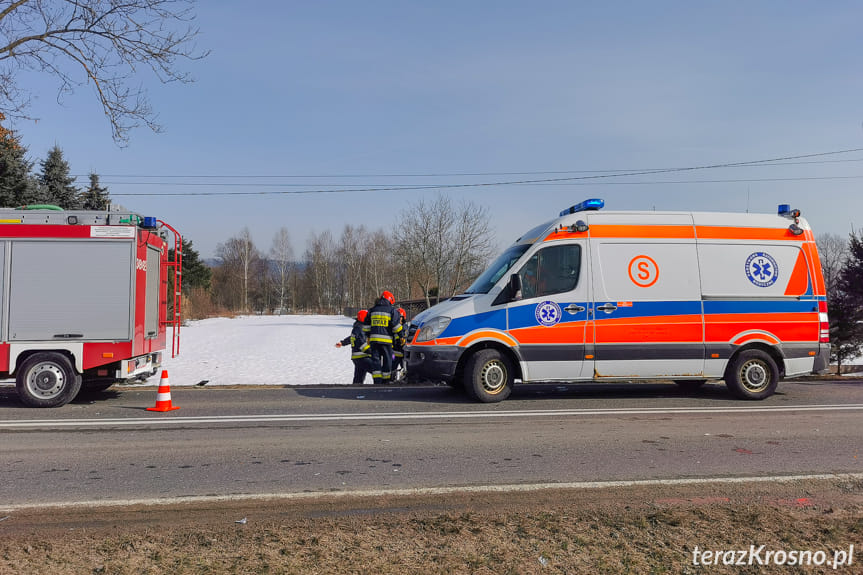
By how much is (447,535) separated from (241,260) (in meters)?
97.5

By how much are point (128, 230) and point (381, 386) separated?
4.95 metres

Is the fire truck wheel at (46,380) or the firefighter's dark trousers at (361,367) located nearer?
the fire truck wheel at (46,380)

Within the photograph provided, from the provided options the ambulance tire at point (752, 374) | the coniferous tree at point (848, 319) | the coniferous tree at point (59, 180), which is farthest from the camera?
the coniferous tree at point (59, 180)

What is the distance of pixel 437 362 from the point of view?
9.48m

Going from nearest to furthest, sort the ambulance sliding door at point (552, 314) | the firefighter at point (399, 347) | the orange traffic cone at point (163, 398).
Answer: the orange traffic cone at point (163, 398), the ambulance sliding door at point (552, 314), the firefighter at point (399, 347)

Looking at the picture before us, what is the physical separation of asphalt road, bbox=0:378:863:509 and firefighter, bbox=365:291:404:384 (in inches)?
67.6

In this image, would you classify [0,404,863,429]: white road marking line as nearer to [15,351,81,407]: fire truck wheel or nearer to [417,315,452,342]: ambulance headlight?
[15,351,81,407]: fire truck wheel

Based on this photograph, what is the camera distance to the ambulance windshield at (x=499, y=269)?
32.2 feet

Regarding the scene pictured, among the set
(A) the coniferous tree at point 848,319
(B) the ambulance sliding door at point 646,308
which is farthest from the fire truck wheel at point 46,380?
(A) the coniferous tree at point 848,319

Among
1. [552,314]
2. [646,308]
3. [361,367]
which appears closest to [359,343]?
[361,367]

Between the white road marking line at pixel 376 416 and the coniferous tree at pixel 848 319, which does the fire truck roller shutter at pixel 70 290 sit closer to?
the white road marking line at pixel 376 416

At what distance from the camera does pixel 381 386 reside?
1170cm

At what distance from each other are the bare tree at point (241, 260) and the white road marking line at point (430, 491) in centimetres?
8442

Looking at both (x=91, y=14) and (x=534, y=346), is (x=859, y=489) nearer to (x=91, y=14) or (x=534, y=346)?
(x=534, y=346)
